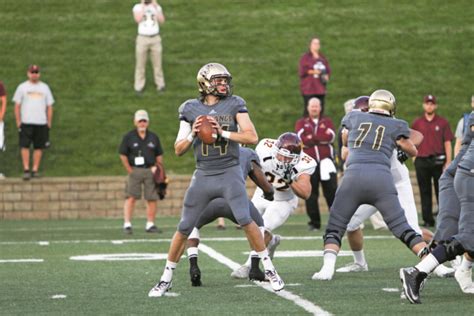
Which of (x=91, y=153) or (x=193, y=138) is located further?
(x=91, y=153)

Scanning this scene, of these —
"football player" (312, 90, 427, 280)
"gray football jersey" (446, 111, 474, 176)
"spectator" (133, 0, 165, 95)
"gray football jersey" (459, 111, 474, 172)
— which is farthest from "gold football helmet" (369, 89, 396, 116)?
"spectator" (133, 0, 165, 95)

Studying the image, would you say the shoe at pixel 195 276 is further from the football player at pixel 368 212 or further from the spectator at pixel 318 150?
the spectator at pixel 318 150

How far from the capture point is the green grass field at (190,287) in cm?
921

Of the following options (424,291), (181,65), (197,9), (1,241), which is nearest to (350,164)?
(424,291)

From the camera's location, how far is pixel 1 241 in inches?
658

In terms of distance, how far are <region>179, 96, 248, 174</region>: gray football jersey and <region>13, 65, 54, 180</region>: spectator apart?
1122cm

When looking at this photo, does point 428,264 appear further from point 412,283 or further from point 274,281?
point 274,281

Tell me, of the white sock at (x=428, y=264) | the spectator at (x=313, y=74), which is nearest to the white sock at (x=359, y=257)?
the white sock at (x=428, y=264)

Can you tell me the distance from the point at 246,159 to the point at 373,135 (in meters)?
1.12

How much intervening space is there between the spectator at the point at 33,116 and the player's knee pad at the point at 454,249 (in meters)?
12.5

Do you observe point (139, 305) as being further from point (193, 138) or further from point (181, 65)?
point (181, 65)

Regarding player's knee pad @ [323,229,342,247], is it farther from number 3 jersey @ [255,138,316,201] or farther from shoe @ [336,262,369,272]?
shoe @ [336,262,369,272]

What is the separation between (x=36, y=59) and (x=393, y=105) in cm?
1555

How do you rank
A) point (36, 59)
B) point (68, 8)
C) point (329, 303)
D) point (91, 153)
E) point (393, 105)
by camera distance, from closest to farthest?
point (329, 303) → point (393, 105) → point (91, 153) → point (36, 59) → point (68, 8)
